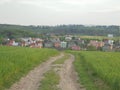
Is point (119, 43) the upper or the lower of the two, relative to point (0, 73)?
lower

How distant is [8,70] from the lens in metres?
18.4

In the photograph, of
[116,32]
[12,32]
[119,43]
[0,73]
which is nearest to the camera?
[0,73]

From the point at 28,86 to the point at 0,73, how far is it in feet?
5.43

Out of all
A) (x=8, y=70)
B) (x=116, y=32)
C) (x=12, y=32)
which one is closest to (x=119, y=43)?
(x=12, y=32)

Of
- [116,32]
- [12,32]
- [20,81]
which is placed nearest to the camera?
[20,81]

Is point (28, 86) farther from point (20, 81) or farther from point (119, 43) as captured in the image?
point (119, 43)

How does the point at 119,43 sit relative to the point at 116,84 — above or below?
below

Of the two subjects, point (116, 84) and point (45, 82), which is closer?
point (116, 84)

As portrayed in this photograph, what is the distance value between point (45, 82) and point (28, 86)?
1.44 meters

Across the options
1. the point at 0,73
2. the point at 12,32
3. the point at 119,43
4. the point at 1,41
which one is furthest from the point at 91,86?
the point at 12,32

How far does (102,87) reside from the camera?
15266 millimetres

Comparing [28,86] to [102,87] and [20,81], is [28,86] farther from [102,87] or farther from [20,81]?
[102,87]

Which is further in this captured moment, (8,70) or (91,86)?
(8,70)

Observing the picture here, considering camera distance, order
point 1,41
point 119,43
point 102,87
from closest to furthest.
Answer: point 102,87 → point 1,41 → point 119,43
